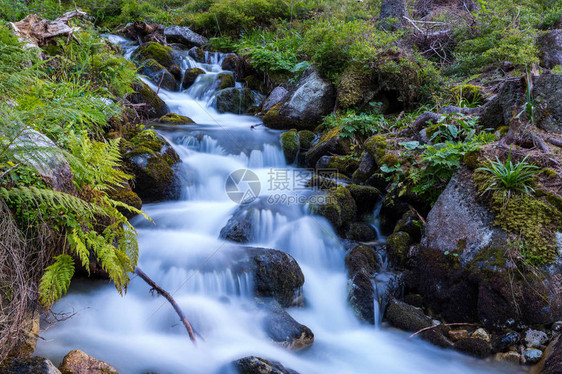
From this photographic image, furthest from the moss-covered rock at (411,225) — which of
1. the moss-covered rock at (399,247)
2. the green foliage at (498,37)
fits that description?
the green foliage at (498,37)

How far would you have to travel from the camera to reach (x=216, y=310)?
3.74 meters

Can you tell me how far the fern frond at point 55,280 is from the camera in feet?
8.50

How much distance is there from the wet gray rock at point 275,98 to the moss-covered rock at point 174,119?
1.99 meters

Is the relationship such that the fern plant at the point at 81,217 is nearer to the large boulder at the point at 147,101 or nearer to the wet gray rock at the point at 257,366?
the wet gray rock at the point at 257,366

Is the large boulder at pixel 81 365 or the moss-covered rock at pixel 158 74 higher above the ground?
the moss-covered rock at pixel 158 74

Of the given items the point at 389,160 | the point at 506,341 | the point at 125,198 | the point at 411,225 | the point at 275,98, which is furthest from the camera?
the point at 275,98

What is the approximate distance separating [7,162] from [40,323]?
1.35 m

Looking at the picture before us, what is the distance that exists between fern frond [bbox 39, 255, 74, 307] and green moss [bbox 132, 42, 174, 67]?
370 inches

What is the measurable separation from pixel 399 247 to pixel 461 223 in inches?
34.7

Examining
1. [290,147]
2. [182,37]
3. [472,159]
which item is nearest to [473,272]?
[472,159]

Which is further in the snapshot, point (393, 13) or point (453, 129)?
point (393, 13)

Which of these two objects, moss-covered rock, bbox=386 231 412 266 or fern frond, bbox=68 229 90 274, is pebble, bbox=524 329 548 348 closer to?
moss-covered rock, bbox=386 231 412 266

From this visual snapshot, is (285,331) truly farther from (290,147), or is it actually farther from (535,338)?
(290,147)

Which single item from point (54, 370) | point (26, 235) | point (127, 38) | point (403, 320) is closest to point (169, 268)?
point (26, 235)
